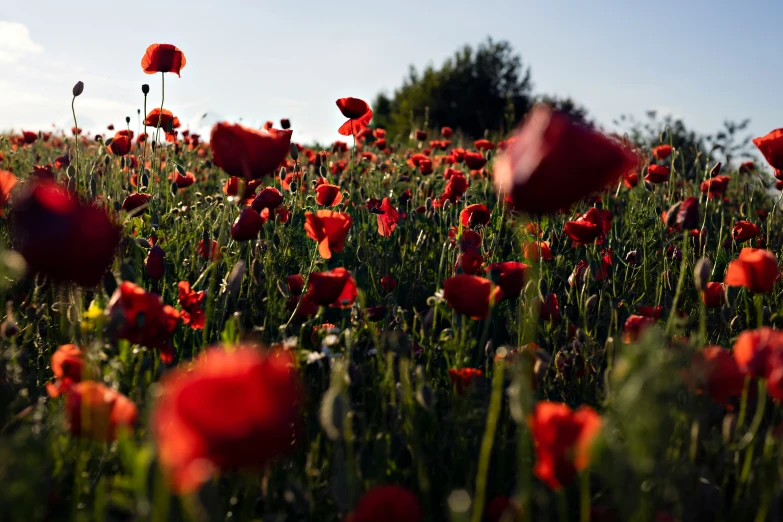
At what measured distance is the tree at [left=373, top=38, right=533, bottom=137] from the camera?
108ft

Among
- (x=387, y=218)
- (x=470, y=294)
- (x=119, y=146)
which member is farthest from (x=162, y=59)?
(x=470, y=294)

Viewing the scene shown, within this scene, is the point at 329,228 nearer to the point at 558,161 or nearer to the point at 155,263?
the point at 155,263

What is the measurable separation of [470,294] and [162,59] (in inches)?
90.3

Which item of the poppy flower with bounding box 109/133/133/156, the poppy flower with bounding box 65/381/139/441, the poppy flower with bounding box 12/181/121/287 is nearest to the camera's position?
the poppy flower with bounding box 65/381/139/441

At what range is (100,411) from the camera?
124 cm

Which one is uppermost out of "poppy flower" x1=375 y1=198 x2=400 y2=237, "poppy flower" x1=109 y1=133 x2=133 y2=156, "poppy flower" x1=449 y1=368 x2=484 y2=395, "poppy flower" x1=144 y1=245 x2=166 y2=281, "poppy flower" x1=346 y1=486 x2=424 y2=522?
"poppy flower" x1=109 y1=133 x2=133 y2=156

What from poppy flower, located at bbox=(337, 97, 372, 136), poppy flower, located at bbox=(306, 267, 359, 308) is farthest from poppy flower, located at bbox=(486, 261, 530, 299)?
poppy flower, located at bbox=(337, 97, 372, 136)

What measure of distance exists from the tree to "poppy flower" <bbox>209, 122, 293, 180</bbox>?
30.8 metres

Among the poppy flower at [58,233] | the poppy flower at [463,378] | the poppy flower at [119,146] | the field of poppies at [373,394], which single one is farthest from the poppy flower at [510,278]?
the poppy flower at [119,146]

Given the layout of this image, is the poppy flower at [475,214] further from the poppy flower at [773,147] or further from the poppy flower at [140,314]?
the poppy flower at [140,314]

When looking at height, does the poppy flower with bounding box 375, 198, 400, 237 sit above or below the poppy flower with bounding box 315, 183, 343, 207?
below

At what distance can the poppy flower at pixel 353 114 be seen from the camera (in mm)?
3717

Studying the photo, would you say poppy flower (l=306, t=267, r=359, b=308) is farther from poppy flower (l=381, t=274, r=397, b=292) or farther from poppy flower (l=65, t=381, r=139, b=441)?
poppy flower (l=381, t=274, r=397, b=292)

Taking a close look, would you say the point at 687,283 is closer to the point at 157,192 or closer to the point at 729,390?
the point at 729,390
